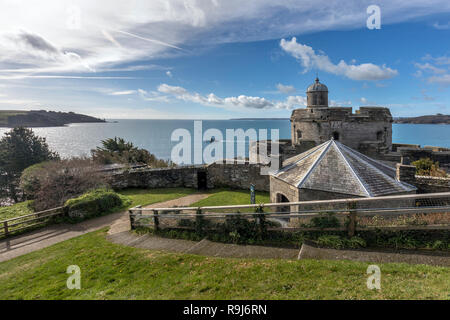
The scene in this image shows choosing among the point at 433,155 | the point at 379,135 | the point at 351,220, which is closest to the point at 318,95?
the point at 379,135

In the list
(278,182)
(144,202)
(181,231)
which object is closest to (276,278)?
(181,231)

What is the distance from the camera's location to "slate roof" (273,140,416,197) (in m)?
10.1

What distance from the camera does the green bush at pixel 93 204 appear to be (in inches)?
544

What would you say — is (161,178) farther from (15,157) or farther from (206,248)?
(15,157)

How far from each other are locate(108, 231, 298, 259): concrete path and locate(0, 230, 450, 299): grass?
46 centimetres

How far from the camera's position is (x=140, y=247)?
8.42 m

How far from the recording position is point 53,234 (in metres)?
11.8

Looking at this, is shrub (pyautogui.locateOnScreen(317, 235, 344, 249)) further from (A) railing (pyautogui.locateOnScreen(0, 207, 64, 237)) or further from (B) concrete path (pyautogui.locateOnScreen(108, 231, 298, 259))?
(A) railing (pyautogui.locateOnScreen(0, 207, 64, 237))

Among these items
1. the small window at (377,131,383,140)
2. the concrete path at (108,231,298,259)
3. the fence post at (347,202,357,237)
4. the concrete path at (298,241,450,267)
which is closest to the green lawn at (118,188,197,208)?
the concrete path at (108,231,298,259)

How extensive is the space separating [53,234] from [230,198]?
10829mm

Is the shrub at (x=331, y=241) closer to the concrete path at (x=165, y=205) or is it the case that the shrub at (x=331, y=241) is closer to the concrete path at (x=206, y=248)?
the concrete path at (x=206, y=248)

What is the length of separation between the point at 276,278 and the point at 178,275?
243 centimetres

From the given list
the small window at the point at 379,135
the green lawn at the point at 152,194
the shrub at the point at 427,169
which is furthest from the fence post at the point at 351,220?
the small window at the point at 379,135
